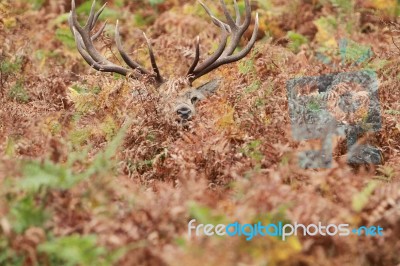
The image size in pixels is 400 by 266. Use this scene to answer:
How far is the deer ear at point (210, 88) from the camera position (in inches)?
301

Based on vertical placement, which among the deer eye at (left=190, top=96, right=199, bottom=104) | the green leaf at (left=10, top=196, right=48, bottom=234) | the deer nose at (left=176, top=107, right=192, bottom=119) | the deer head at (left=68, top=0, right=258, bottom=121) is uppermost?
the green leaf at (left=10, top=196, right=48, bottom=234)

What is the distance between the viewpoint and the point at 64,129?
6.38 meters

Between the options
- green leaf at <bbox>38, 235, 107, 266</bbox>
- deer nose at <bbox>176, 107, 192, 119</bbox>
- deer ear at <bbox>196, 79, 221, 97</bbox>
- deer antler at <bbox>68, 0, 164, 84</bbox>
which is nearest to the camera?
green leaf at <bbox>38, 235, 107, 266</bbox>

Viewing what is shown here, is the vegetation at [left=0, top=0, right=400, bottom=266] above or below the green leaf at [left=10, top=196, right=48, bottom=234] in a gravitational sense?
below

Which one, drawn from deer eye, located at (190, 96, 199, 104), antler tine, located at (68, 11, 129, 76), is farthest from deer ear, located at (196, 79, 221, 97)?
antler tine, located at (68, 11, 129, 76)

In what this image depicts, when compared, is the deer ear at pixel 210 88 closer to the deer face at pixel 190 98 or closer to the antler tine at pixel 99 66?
the deer face at pixel 190 98

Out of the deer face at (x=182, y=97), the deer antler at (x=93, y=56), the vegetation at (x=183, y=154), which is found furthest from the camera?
the deer antler at (x=93, y=56)

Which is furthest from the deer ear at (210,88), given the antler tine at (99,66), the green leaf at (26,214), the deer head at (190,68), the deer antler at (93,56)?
the green leaf at (26,214)

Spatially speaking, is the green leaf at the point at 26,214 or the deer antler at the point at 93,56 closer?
the green leaf at the point at 26,214

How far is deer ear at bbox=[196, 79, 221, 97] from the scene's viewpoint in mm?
7648

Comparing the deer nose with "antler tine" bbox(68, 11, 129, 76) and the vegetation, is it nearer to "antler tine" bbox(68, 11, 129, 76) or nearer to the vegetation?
the vegetation

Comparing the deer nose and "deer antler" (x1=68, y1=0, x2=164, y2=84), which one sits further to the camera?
"deer antler" (x1=68, y1=0, x2=164, y2=84)

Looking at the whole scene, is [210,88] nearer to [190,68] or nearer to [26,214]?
[190,68]

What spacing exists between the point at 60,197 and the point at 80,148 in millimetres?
2199
